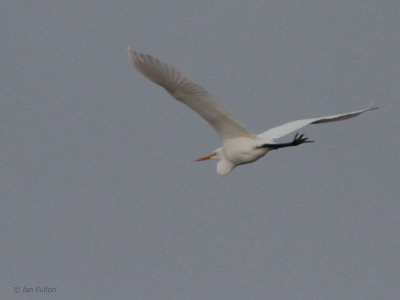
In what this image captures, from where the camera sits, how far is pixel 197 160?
57.8 ft

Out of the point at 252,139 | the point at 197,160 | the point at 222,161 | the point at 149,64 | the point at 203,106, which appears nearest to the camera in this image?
the point at 149,64

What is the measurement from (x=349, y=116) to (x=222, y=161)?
8.68 ft

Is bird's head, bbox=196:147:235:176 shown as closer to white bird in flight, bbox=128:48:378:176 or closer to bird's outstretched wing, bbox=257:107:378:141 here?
white bird in flight, bbox=128:48:378:176

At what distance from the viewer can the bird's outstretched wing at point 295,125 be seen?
15.4m

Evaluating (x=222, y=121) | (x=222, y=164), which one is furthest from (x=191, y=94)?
(x=222, y=164)

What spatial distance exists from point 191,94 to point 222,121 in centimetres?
129

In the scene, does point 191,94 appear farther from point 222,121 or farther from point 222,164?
point 222,164

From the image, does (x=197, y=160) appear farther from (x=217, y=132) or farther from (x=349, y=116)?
(x=349, y=116)

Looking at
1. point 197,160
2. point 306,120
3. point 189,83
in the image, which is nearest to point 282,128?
point 306,120

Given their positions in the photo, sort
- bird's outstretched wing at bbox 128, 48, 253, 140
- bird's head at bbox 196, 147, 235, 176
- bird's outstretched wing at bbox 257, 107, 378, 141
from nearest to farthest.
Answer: bird's outstretched wing at bbox 128, 48, 253, 140 < bird's outstretched wing at bbox 257, 107, 378, 141 < bird's head at bbox 196, 147, 235, 176

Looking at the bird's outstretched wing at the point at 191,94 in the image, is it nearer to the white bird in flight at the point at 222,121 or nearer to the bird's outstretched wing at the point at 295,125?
the white bird in flight at the point at 222,121

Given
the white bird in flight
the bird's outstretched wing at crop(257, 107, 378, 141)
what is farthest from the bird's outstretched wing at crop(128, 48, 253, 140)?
the bird's outstretched wing at crop(257, 107, 378, 141)

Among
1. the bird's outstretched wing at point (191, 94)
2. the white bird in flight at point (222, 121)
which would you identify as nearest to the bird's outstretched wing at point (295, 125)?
the white bird in flight at point (222, 121)

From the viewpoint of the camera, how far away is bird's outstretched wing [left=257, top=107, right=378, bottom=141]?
15.4 m
